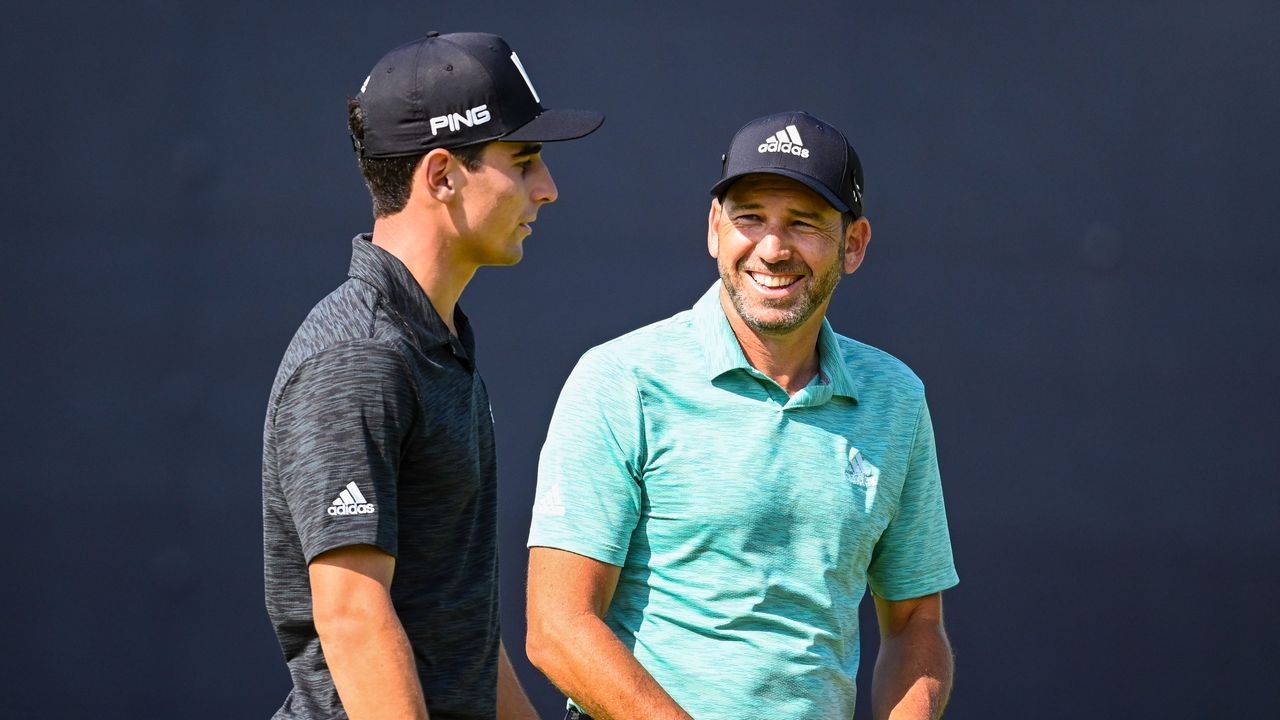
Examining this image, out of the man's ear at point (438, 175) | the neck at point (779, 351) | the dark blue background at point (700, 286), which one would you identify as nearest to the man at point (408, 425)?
the man's ear at point (438, 175)

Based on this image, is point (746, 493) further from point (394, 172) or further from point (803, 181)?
point (394, 172)

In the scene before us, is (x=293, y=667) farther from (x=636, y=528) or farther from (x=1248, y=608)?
(x=1248, y=608)

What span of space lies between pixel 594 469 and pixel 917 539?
529 millimetres

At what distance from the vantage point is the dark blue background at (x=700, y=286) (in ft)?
10.5

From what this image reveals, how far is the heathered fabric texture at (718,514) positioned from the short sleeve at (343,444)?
1.34ft

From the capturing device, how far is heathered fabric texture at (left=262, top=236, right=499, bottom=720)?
4.64 ft

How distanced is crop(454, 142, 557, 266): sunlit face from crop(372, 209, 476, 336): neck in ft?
0.09

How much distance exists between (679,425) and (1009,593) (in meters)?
1.88

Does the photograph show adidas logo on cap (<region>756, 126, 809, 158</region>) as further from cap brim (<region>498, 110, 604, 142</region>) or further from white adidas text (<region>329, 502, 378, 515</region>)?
white adidas text (<region>329, 502, 378, 515</region>)

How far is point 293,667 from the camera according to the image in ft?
5.03

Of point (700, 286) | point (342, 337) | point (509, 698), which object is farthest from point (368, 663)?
point (700, 286)

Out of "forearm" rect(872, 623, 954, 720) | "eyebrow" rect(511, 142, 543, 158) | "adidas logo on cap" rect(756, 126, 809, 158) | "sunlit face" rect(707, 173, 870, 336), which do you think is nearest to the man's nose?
"sunlit face" rect(707, 173, 870, 336)

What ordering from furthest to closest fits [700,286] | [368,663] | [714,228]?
[700,286] < [714,228] < [368,663]

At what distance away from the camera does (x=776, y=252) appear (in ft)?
6.34
